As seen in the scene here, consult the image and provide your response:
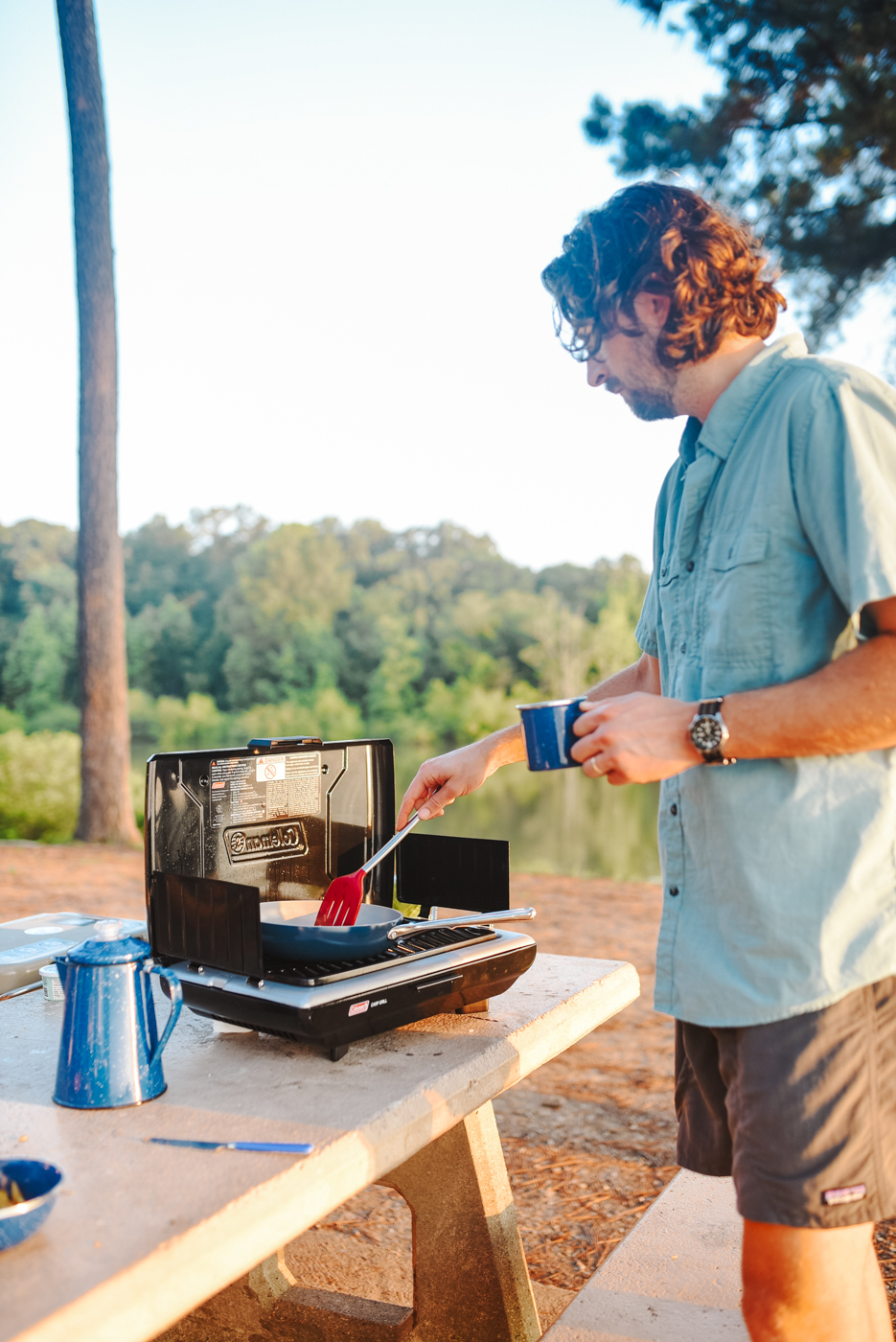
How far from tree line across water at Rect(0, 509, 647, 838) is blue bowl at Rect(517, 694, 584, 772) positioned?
62.8 feet

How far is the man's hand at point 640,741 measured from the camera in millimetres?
1144

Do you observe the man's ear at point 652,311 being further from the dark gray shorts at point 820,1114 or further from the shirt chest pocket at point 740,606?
the dark gray shorts at point 820,1114

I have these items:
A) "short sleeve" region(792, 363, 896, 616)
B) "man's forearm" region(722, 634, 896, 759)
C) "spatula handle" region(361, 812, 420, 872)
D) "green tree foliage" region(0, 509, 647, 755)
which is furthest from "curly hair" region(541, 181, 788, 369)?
"green tree foliage" region(0, 509, 647, 755)

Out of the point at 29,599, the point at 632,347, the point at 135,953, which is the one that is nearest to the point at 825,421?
the point at 632,347

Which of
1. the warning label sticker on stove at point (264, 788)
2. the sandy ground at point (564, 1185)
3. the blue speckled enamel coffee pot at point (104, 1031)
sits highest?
the warning label sticker on stove at point (264, 788)

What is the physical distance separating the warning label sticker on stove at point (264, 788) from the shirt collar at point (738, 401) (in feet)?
2.72

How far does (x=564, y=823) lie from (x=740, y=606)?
47.9 ft

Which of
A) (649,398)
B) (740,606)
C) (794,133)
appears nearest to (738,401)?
(649,398)

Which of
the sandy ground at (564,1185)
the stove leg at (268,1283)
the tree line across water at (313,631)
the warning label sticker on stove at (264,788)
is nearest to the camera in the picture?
the warning label sticker on stove at (264,788)

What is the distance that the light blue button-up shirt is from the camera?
1.08 meters

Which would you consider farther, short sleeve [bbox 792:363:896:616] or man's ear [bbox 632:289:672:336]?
man's ear [bbox 632:289:672:336]

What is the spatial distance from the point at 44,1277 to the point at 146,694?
77.4 feet

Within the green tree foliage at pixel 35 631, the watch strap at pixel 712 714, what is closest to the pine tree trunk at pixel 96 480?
the watch strap at pixel 712 714

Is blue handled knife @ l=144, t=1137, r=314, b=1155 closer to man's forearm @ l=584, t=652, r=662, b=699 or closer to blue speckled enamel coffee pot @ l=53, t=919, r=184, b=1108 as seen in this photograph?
blue speckled enamel coffee pot @ l=53, t=919, r=184, b=1108
